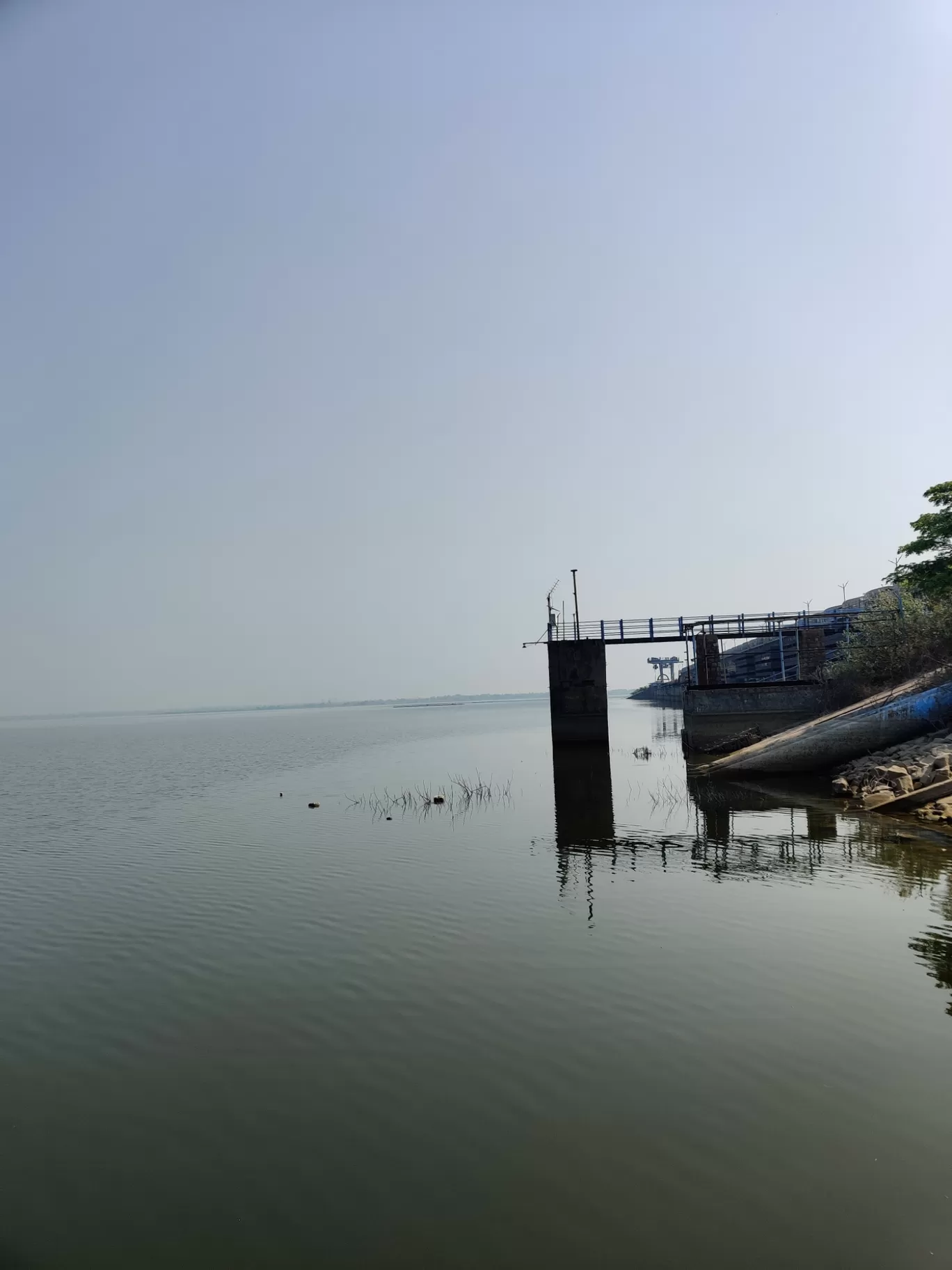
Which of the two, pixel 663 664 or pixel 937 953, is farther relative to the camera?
pixel 663 664

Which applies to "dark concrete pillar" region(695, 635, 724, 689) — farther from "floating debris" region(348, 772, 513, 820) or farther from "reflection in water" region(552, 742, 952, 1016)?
"floating debris" region(348, 772, 513, 820)

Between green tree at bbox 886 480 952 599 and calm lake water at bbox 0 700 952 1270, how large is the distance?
16.7m

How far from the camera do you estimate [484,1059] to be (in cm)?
745

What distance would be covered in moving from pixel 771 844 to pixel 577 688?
25.2m

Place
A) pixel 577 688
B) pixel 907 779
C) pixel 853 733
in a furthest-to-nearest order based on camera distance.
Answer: pixel 577 688 < pixel 853 733 < pixel 907 779

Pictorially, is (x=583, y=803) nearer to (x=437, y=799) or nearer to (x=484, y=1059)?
(x=437, y=799)

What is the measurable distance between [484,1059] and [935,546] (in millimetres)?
30672

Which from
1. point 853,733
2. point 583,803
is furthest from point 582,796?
point 853,733

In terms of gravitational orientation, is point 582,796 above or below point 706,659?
below

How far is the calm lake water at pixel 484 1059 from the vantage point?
5066 millimetres

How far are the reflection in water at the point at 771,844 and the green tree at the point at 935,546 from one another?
10.5 metres

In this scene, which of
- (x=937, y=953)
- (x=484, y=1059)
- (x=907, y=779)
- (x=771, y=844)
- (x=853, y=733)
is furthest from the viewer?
(x=853, y=733)

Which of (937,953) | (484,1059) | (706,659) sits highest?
(706,659)

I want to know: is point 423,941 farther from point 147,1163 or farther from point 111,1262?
point 111,1262
